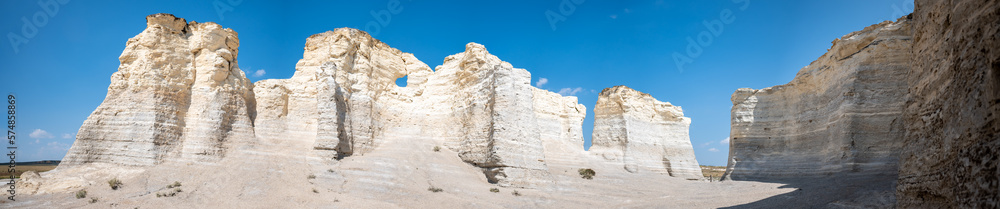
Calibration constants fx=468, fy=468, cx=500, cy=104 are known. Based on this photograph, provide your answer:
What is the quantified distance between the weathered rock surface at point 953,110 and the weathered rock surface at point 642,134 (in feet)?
73.3

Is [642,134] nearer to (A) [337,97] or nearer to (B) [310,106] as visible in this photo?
(A) [337,97]

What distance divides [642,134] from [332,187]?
2133cm

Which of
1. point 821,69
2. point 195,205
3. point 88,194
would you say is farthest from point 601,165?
point 88,194

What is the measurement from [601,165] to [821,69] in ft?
39.7

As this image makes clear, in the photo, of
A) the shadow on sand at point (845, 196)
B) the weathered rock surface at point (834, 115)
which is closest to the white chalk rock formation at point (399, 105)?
the shadow on sand at point (845, 196)

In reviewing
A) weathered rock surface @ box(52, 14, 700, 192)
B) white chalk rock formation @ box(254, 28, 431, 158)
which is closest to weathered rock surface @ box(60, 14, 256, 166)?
weathered rock surface @ box(52, 14, 700, 192)

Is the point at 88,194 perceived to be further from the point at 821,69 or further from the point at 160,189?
the point at 821,69

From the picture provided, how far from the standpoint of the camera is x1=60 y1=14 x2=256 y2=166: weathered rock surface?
1427cm

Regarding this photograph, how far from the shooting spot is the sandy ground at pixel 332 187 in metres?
12.6

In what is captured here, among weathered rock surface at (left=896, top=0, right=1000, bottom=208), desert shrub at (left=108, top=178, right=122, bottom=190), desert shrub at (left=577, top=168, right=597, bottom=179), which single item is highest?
weathered rock surface at (left=896, top=0, right=1000, bottom=208)

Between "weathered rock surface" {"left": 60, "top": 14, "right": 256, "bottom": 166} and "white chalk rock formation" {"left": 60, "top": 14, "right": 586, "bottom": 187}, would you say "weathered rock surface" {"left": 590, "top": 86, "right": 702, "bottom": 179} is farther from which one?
"weathered rock surface" {"left": 60, "top": 14, "right": 256, "bottom": 166}

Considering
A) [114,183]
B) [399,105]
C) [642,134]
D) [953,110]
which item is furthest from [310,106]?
[642,134]

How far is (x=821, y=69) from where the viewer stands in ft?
59.6

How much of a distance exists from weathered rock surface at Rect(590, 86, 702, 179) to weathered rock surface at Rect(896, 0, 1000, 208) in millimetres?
22339
